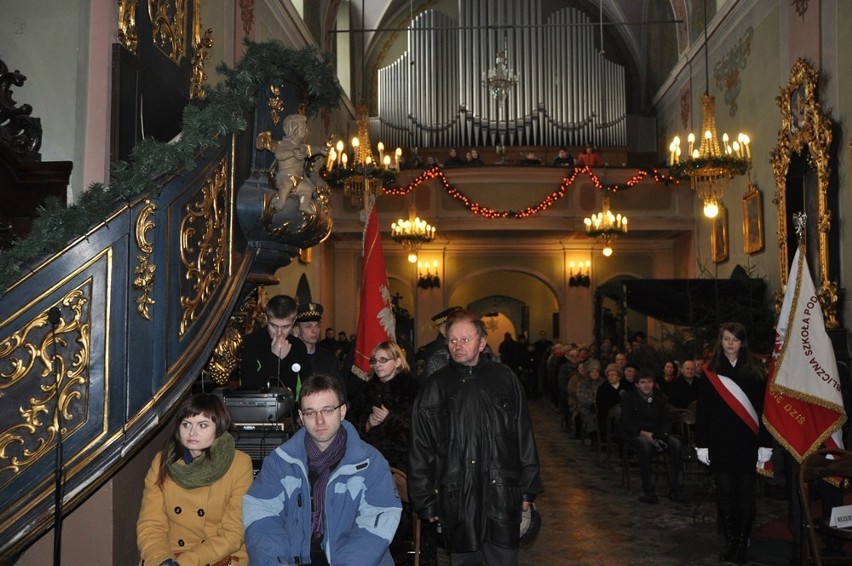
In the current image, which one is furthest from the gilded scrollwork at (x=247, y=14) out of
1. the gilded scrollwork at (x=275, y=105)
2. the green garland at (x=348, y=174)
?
the gilded scrollwork at (x=275, y=105)

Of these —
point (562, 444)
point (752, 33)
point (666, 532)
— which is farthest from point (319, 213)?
point (752, 33)

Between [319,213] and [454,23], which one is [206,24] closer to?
[319,213]

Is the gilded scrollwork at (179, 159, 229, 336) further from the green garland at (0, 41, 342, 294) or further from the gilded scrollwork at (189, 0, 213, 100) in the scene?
the gilded scrollwork at (189, 0, 213, 100)

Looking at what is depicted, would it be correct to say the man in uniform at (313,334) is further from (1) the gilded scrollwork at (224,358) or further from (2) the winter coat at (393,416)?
(1) the gilded scrollwork at (224,358)

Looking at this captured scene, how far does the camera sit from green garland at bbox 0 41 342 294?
3.52 metres

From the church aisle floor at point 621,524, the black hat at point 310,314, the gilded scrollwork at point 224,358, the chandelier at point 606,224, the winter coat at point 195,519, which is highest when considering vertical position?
the chandelier at point 606,224

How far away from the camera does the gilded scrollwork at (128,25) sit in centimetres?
512

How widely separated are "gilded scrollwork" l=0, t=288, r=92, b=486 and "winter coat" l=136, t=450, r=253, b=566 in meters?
0.48

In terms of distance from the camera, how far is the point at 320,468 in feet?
11.5

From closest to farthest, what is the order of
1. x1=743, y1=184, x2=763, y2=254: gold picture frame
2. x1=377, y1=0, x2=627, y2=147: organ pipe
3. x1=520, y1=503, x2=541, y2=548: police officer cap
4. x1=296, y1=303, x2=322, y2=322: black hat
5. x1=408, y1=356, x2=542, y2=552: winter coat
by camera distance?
x1=408, y1=356, x2=542, y2=552: winter coat < x1=520, y1=503, x2=541, y2=548: police officer cap < x1=296, y1=303, x2=322, y2=322: black hat < x1=743, y1=184, x2=763, y2=254: gold picture frame < x1=377, y1=0, x2=627, y2=147: organ pipe

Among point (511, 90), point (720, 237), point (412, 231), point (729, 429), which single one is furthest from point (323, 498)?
point (511, 90)

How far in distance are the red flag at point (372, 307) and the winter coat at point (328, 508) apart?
2.82 metres

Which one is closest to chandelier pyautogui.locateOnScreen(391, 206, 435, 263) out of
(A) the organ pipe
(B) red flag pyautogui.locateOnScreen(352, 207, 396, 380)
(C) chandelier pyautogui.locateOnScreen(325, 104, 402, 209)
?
(C) chandelier pyautogui.locateOnScreen(325, 104, 402, 209)

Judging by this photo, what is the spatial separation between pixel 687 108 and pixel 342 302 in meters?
9.20
